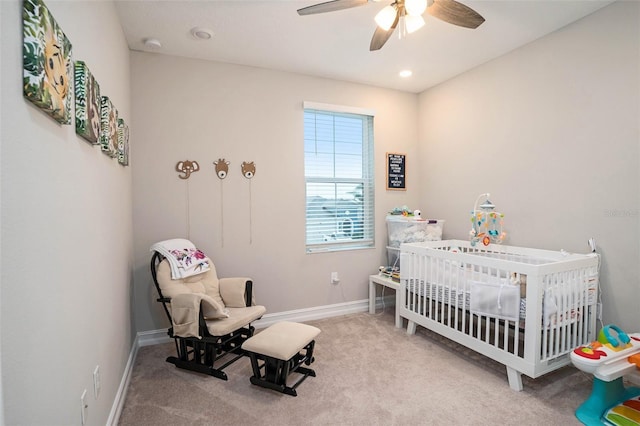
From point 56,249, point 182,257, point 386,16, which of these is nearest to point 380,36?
point 386,16

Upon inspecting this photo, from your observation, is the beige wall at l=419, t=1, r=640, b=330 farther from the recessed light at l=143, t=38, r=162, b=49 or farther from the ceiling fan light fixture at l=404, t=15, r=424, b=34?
the recessed light at l=143, t=38, r=162, b=49

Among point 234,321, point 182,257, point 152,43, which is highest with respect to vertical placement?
point 152,43

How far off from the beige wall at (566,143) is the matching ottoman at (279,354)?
2172mm

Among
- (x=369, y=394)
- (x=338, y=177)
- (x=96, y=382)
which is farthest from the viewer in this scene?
(x=338, y=177)

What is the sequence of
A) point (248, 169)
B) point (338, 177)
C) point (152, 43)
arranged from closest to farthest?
point (152, 43) → point (248, 169) → point (338, 177)

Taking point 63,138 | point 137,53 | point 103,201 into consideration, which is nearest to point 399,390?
point 103,201

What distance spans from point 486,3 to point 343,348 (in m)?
2.84

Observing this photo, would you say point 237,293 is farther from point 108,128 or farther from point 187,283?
point 108,128

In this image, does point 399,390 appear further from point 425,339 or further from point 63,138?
point 63,138

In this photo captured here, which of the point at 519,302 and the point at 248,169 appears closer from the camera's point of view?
the point at 519,302

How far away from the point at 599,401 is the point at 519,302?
0.64 meters

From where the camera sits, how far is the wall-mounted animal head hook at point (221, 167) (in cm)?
311

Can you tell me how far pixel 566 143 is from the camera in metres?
2.57

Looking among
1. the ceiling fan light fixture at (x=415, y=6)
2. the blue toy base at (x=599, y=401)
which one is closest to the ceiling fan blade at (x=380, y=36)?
the ceiling fan light fixture at (x=415, y=6)
